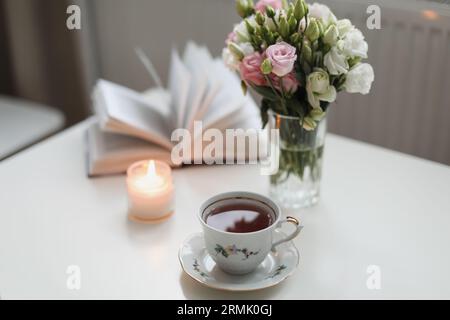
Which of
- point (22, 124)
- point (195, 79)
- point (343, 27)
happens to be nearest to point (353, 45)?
point (343, 27)

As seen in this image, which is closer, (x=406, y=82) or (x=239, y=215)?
(x=239, y=215)

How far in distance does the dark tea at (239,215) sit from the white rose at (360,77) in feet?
0.69

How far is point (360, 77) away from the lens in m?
0.85

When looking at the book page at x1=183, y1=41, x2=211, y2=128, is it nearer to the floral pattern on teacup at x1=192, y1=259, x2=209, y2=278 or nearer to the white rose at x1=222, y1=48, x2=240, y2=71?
the white rose at x1=222, y1=48, x2=240, y2=71

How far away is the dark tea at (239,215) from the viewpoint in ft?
2.66

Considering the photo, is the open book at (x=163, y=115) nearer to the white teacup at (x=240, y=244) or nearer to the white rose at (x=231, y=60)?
the white rose at (x=231, y=60)

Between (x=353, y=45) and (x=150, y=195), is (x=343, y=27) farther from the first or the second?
(x=150, y=195)

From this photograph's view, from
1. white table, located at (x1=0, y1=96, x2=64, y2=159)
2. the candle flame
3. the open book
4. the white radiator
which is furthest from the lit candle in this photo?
the white radiator

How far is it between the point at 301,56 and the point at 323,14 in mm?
A: 72

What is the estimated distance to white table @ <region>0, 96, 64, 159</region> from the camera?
1.59m

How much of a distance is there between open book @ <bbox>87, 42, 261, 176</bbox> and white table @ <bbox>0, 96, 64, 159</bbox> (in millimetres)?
464

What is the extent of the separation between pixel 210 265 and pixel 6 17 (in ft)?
4.97

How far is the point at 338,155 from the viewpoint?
3.77 feet

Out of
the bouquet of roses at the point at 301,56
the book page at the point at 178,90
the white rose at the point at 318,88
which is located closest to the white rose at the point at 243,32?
the bouquet of roses at the point at 301,56
